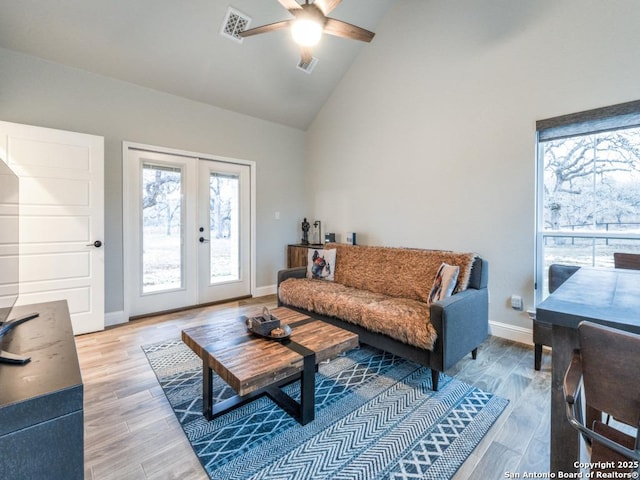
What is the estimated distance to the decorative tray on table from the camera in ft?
5.73

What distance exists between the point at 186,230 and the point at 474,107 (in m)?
3.65

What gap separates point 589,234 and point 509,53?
1.81 m

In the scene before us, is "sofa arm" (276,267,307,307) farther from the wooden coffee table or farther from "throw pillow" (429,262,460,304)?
"throw pillow" (429,262,460,304)

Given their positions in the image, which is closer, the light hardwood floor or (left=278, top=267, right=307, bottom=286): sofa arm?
the light hardwood floor

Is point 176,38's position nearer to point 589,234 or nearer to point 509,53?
point 509,53

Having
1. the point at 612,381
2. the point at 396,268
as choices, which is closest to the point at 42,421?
the point at 612,381

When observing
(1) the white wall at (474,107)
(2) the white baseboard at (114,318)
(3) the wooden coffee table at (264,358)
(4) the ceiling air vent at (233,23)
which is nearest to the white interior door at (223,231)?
(2) the white baseboard at (114,318)

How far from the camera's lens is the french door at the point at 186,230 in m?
3.57

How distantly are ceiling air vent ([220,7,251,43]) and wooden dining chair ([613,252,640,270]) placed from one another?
3890mm

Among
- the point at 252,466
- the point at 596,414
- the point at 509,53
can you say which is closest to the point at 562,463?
the point at 596,414

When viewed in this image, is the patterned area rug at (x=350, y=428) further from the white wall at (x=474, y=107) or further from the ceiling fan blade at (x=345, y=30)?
the ceiling fan blade at (x=345, y=30)

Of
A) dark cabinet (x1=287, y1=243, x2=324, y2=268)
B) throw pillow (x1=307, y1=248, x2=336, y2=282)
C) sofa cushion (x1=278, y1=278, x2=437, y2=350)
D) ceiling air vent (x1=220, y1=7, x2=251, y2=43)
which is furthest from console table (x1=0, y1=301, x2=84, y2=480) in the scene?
dark cabinet (x1=287, y1=243, x2=324, y2=268)

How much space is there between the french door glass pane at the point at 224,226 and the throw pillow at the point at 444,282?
293cm

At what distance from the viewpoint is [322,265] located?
3.53 m
